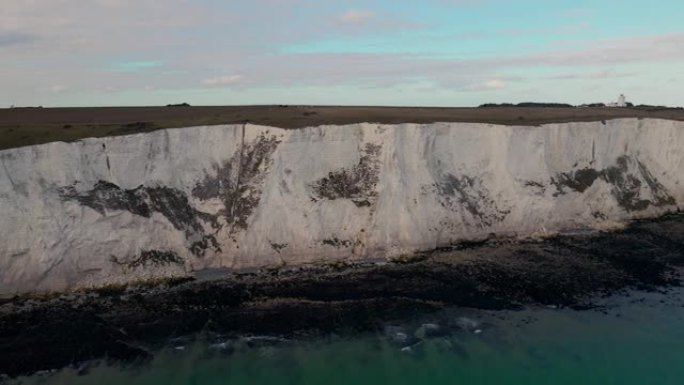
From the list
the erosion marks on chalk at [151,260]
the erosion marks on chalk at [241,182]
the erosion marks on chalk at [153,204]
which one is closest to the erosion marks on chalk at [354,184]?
the erosion marks on chalk at [241,182]

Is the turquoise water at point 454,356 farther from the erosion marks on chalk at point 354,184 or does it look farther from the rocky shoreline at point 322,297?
the erosion marks on chalk at point 354,184

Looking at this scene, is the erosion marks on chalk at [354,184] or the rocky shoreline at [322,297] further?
the erosion marks on chalk at [354,184]

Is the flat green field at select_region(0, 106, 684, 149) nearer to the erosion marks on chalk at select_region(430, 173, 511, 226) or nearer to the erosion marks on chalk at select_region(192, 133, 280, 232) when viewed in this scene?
the erosion marks on chalk at select_region(192, 133, 280, 232)

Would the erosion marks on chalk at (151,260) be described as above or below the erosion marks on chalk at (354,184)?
below

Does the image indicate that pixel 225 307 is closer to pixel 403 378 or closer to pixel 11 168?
pixel 403 378

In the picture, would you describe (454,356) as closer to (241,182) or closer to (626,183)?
(241,182)

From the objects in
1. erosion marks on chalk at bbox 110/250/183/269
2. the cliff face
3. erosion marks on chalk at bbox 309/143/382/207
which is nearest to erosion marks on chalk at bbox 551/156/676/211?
the cliff face

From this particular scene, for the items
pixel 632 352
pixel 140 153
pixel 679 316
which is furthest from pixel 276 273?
pixel 679 316
